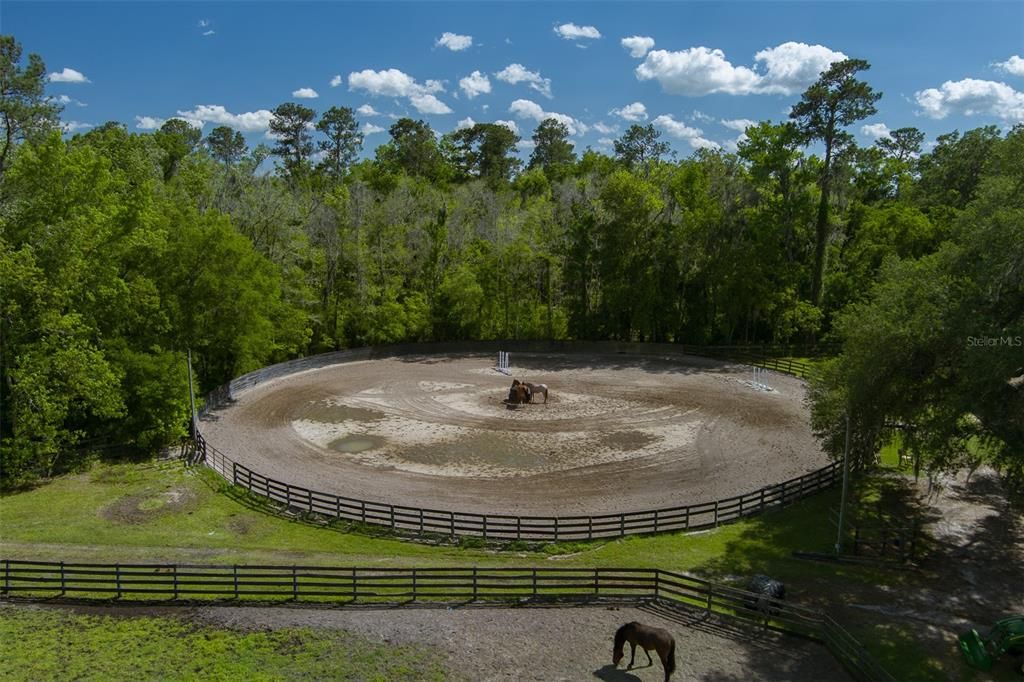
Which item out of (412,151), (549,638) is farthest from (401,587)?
(412,151)

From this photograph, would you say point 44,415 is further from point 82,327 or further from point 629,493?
point 629,493

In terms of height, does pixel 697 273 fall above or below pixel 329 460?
above

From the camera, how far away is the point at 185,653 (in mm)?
13477

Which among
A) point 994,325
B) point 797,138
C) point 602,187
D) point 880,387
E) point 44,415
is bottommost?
point 44,415

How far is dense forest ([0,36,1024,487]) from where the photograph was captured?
60.6 ft

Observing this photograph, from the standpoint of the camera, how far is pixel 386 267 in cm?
5534

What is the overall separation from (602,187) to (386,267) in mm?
19176

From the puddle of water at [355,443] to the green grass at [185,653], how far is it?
14004 millimetres

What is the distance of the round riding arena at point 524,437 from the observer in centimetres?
2447

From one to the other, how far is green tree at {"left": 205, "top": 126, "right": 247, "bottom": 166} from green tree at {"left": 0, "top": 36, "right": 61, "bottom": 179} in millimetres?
58048

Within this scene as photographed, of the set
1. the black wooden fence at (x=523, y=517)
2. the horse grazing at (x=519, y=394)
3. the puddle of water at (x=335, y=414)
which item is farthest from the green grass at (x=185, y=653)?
the horse grazing at (x=519, y=394)

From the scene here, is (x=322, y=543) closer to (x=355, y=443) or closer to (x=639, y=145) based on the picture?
(x=355, y=443)

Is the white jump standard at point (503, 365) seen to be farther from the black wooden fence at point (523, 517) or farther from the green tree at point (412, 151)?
the green tree at point (412, 151)

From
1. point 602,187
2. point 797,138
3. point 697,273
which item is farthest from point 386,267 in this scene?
point 797,138
